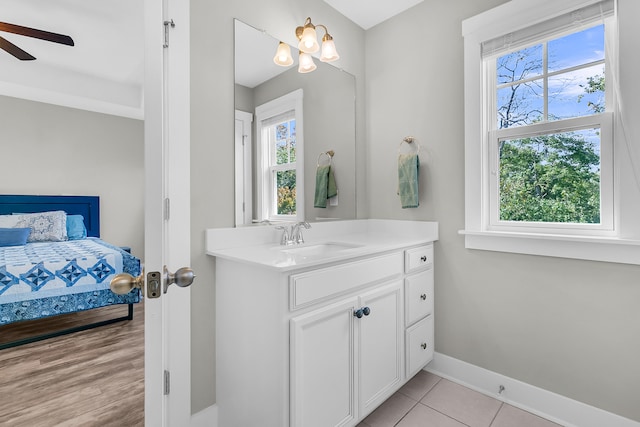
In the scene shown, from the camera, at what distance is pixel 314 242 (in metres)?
2.02

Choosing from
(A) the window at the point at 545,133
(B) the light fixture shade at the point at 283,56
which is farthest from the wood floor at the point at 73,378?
(A) the window at the point at 545,133

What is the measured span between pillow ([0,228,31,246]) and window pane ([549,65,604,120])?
232 centimetres

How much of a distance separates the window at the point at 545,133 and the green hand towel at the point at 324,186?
875 millimetres

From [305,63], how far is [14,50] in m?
1.56

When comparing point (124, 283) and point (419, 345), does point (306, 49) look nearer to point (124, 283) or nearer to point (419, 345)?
point (124, 283)

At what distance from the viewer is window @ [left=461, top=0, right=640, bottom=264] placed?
1.57 metres

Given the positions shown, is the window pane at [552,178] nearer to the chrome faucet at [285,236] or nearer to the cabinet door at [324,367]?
the cabinet door at [324,367]

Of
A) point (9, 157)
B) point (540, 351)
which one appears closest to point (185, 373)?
point (9, 157)

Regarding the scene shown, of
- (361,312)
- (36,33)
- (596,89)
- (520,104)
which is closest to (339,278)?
(361,312)

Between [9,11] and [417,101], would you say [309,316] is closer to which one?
[9,11]

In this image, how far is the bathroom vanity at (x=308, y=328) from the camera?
1.25 metres

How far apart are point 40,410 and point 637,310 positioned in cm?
291

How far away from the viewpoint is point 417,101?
222 cm

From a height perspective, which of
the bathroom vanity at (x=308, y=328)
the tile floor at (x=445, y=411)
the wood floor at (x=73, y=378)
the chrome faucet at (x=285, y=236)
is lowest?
the tile floor at (x=445, y=411)
